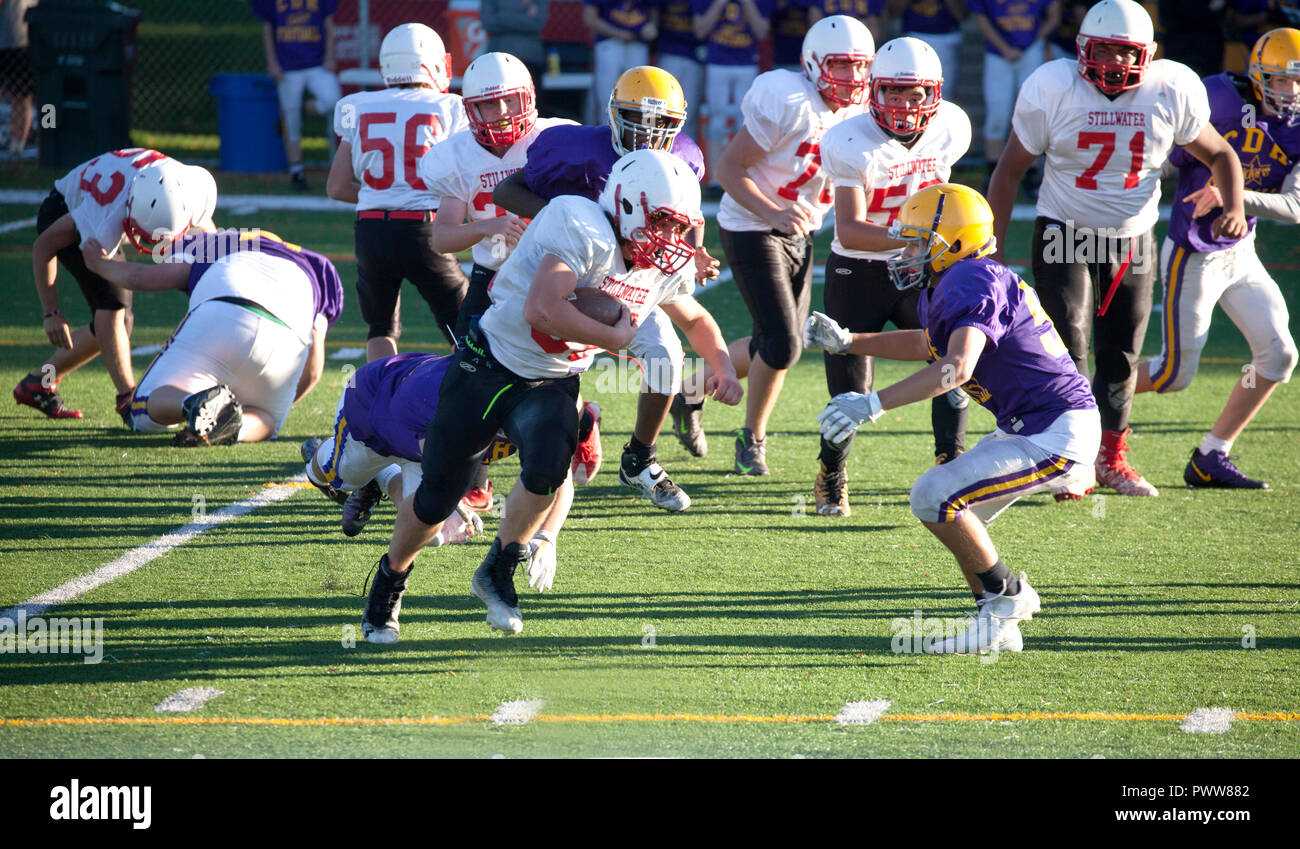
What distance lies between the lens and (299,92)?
13.6m

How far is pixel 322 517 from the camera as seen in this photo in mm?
5641

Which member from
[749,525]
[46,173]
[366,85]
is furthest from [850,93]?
[46,173]

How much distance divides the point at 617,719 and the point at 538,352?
1087mm

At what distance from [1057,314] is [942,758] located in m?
2.77

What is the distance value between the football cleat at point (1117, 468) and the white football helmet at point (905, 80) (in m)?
1.65

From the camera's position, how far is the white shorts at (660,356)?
4.88 meters

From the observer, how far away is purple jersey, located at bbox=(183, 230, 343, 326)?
6738 millimetres

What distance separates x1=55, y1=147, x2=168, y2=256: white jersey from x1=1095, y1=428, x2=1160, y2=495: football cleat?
4544 millimetres

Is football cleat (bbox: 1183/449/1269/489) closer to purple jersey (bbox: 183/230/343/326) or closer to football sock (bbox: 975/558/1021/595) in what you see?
football sock (bbox: 975/558/1021/595)

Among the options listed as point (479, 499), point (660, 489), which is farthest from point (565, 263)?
point (660, 489)

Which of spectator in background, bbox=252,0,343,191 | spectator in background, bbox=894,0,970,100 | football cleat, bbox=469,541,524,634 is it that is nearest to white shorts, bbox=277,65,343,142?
spectator in background, bbox=252,0,343,191

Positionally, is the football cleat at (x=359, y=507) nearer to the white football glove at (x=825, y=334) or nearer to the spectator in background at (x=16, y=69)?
the white football glove at (x=825, y=334)

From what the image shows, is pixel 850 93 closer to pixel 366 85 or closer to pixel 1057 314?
pixel 1057 314

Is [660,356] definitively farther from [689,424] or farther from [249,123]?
[249,123]
